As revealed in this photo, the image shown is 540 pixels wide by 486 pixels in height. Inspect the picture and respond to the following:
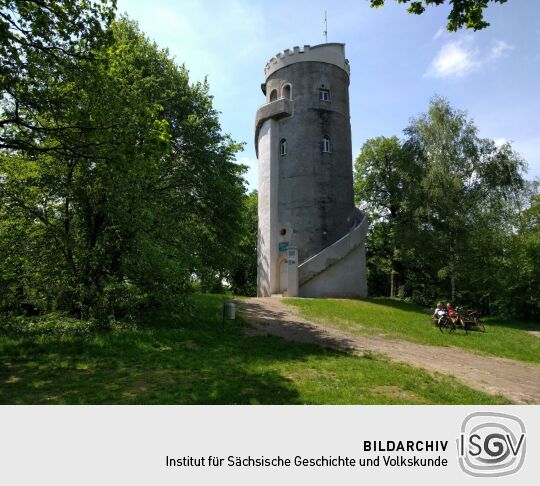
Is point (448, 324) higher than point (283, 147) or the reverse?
the reverse

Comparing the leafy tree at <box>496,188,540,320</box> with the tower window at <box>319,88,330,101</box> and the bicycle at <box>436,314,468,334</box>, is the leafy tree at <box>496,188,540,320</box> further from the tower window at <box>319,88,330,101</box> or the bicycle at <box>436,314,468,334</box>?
the tower window at <box>319,88,330,101</box>

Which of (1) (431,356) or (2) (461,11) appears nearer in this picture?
(2) (461,11)

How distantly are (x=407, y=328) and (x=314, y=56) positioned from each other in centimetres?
2221

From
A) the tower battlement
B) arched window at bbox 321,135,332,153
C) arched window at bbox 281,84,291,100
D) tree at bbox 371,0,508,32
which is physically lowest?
tree at bbox 371,0,508,32

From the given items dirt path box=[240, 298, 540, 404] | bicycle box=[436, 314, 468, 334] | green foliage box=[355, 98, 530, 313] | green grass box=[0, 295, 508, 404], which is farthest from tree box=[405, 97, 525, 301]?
green grass box=[0, 295, 508, 404]

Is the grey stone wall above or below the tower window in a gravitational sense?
Result: below

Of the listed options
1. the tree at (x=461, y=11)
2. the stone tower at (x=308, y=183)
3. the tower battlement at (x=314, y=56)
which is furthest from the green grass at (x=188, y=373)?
the tower battlement at (x=314, y=56)

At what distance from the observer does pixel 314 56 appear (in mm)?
29391

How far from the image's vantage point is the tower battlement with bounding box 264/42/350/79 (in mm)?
29422

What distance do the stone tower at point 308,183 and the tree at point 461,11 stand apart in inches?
721

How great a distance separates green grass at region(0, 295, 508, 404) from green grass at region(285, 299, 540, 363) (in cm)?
524

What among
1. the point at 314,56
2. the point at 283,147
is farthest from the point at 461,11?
the point at 314,56

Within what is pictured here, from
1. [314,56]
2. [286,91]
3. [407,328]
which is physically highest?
[314,56]

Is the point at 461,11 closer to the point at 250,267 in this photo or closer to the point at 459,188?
the point at 459,188
